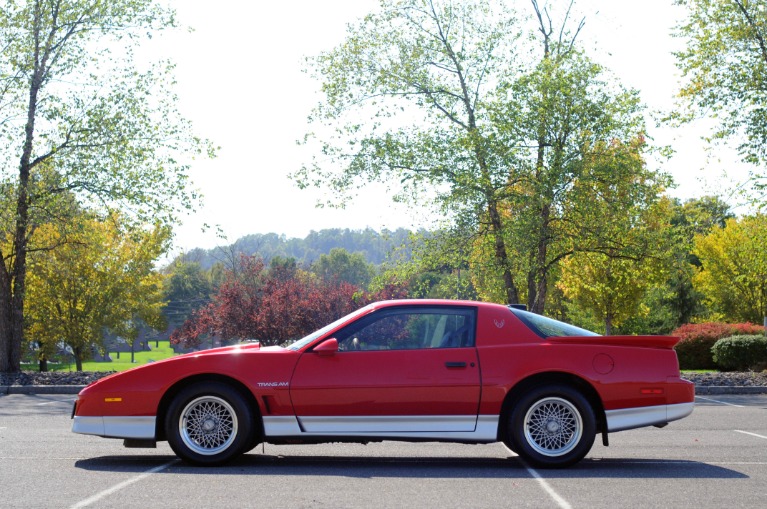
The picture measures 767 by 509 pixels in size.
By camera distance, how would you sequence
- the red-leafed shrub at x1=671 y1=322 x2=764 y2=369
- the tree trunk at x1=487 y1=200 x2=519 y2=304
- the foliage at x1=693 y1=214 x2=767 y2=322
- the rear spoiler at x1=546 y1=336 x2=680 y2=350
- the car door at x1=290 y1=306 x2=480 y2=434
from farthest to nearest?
the foliage at x1=693 y1=214 x2=767 y2=322, the red-leafed shrub at x1=671 y1=322 x2=764 y2=369, the tree trunk at x1=487 y1=200 x2=519 y2=304, the rear spoiler at x1=546 y1=336 x2=680 y2=350, the car door at x1=290 y1=306 x2=480 y2=434

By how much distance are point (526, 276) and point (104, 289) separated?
1708cm

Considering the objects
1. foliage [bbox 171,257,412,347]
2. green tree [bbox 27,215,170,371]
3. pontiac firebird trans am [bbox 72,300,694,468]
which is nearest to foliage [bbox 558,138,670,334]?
foliage [bbox 171,257,412,347]

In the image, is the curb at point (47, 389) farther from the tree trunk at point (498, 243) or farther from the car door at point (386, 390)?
the tree trunk at point (498, 243)

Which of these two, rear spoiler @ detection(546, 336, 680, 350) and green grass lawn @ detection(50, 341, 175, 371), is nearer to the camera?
rear spoiler @ detection(546, 336, 680, 350)

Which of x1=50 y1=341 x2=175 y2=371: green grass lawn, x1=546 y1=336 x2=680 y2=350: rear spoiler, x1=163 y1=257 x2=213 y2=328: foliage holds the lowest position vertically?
x1=50 y1=341 x2=175 y2=371: green grass lawn

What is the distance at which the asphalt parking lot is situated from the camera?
6.22 m

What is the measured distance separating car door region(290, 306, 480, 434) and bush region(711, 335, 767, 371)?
1956 cm

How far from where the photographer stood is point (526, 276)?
28078mm

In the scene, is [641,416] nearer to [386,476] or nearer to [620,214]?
[386,476]

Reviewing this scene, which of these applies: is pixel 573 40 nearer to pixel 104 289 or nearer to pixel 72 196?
pixel 72 196

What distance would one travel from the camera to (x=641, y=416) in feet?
25.6

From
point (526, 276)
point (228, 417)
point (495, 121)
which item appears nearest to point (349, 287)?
point (526, 276)

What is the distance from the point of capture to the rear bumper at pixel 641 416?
7758mm

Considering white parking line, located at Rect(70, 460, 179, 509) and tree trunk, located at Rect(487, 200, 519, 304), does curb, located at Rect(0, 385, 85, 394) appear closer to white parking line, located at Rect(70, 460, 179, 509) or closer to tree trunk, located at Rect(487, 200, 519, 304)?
white parking line, located at Rect(70, 460, 179, 509)
